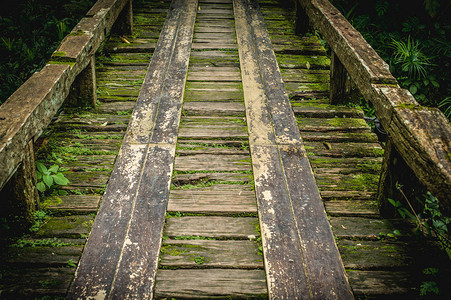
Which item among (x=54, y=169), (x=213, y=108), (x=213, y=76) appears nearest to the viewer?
(x=54, y=169)

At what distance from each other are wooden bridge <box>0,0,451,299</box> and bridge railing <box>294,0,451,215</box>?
1cm

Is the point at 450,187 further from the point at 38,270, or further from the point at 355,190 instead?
the point at 38,270

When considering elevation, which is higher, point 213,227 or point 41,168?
point 41,168

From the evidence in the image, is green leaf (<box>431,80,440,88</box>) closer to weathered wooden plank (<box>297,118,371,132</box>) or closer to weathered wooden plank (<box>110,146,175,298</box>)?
weathered wooden plank (<box>297,118,371,132</box>)

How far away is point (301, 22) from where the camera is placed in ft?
16.3

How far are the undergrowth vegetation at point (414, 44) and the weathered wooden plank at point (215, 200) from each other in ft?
12.6

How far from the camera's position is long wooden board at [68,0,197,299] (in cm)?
180

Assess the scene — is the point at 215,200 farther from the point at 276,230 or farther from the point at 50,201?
the point at 50,201

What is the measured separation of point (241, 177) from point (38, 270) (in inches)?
54.9

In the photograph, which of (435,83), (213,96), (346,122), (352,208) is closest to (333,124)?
(346,122)

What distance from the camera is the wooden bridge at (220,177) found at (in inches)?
72.1

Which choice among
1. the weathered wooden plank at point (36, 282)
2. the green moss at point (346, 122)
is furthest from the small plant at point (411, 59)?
the weathered wooden plank at point (36, 282)

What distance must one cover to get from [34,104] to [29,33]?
19.9 feet

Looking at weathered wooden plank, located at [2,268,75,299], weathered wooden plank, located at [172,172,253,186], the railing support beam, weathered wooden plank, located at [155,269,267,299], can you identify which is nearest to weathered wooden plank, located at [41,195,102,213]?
weathered wooden plank, located at [2,268,75,299]
